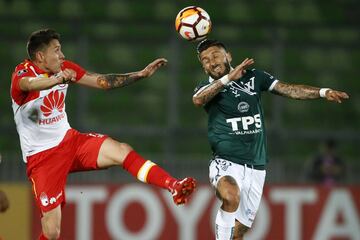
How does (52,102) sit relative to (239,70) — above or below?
below

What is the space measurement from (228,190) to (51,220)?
1548 millimetres

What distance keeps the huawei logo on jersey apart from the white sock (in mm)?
1710

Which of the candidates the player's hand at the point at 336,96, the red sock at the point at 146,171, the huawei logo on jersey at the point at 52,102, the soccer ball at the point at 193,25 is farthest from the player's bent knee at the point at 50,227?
the player's hand at the point at 336,96

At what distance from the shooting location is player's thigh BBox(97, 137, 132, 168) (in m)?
8.34

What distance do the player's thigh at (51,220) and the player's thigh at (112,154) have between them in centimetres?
56

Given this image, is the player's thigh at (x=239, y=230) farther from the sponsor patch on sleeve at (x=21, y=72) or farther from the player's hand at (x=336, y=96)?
the sponsor patch on sleeve at (x=21, y=72)

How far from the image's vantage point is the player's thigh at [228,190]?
8.53 m

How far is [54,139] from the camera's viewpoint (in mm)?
8484

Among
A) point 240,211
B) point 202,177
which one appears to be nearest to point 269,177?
point 202,177

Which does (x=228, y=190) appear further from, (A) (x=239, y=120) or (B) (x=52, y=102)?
(B) (x=52, y=102)

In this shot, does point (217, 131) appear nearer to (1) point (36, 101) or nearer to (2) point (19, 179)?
(1) point (36, 101)

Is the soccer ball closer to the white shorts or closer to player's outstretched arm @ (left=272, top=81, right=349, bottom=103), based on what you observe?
player's outstretched arm @ (left=272, top=81, right=349, bottom=103)

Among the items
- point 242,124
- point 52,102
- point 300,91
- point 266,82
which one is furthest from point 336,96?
point 52,102

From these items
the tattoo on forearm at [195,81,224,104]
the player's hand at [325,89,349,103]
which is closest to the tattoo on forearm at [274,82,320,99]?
the player's hand at [325,89,349,103]
